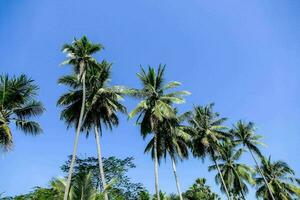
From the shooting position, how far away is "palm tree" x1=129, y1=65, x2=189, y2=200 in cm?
2709

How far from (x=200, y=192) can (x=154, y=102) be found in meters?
23.6

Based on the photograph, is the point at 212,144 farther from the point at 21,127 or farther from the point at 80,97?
the point at 21,127

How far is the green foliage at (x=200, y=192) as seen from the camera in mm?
45250

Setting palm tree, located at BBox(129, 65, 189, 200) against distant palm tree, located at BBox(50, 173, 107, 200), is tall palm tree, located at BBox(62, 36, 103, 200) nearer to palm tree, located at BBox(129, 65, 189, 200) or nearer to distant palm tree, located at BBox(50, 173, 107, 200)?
palm tree, located at BBox(129, 65, 189, 200)

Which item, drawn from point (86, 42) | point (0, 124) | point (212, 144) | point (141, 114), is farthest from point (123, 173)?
point (0, 124)

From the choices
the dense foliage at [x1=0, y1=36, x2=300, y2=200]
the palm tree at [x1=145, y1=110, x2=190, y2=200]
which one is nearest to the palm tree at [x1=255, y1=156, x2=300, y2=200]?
the dense foliage at [x1=0, y1=36, x2=300, y2=200]

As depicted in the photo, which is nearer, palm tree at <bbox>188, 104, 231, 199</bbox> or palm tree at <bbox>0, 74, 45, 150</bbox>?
palm tree at <bbox>0, 74, 45, 150</bbox>

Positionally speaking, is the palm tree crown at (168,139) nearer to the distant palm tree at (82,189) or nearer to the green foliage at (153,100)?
the green foliage at (153,100)

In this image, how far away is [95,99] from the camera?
88.9 feet

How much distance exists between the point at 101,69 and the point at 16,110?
31.6 feet

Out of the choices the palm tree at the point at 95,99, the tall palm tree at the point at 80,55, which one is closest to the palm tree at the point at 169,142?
the palm tree at the point at 95,99

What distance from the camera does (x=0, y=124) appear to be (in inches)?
727

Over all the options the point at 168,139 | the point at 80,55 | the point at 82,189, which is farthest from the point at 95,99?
the point at 82,189

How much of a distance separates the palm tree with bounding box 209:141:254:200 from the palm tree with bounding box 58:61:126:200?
20875 mm
